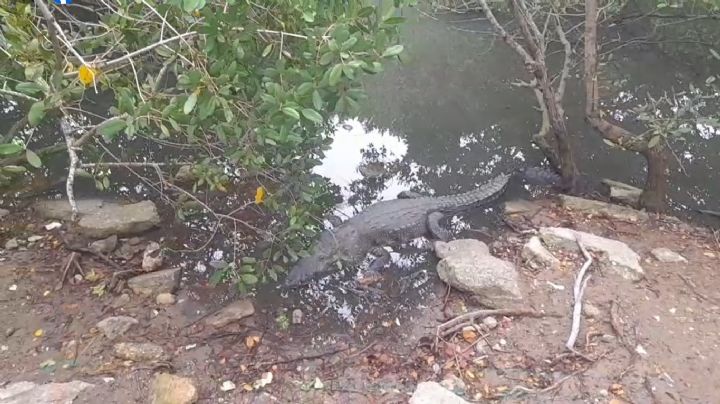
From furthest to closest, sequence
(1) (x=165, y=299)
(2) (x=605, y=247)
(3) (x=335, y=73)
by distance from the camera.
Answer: (2) (x=605, y=247) → (1) (x=165, y=299) → (3) (x=335, y=73)

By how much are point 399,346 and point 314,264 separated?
102cm

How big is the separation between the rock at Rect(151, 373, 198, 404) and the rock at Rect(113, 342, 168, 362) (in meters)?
0.24

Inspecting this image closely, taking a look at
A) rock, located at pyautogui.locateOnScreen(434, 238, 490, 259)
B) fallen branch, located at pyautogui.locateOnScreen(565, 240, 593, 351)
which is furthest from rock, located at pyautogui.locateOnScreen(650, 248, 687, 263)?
rock, located at pyautogui.locateOnScreen(434, 238, 490, 259)

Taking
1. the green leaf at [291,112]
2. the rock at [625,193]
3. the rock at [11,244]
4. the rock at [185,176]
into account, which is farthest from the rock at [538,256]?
the rock at [11,244]

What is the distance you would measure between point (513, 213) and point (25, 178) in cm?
A: 430

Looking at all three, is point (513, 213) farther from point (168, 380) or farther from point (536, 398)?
point (168, 380)

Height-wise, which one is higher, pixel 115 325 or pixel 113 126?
pixel 113 126

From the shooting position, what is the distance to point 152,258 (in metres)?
3.80

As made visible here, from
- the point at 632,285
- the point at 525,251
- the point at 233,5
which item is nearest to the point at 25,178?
the point at 233,5

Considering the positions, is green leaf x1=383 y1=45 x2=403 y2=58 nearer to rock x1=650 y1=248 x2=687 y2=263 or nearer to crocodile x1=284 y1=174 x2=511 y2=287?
crocodile x1=284 y1=174 x2=511 y2=287

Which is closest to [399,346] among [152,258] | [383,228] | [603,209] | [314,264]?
[314,264]

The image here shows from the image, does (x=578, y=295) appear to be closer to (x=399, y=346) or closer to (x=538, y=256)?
(x=538, y=256)

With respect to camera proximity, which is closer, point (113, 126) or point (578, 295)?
point (113, 126)

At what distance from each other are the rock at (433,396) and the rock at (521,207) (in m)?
2.40
